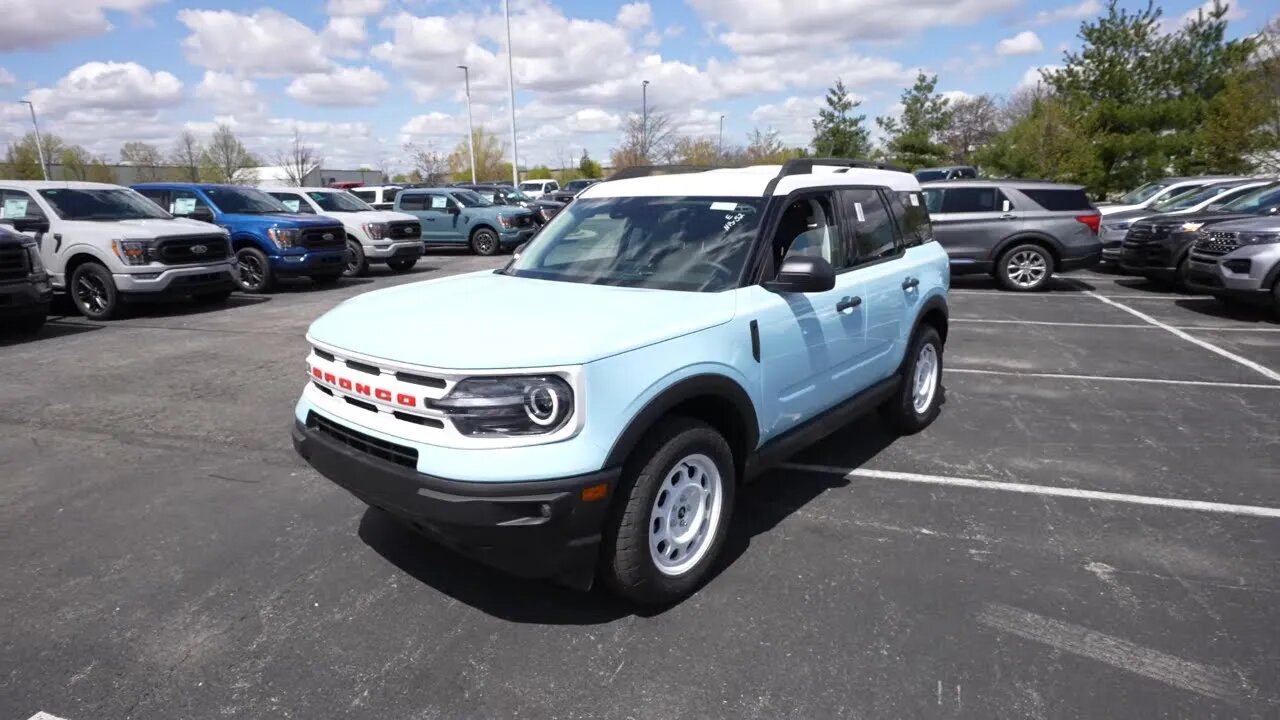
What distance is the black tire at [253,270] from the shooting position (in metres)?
12.9

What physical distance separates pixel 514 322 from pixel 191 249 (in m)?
9.91

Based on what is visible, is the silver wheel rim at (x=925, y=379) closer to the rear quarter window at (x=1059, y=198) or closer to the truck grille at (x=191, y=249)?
the rear quarter window at (x=1059, y=198)

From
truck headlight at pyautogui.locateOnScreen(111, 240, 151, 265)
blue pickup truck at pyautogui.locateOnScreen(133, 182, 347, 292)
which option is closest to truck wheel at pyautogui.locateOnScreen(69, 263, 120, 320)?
truck headlight at pyautogui.locateOnScreen(111, 240, 151, 265)

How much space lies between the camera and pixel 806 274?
3453mm

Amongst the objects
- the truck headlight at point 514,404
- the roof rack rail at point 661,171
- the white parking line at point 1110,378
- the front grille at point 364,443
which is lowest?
the white parking line at point 1110,378

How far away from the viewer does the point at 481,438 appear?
2740 millimetres

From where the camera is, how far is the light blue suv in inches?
107

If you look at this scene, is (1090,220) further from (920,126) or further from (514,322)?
(920,126)

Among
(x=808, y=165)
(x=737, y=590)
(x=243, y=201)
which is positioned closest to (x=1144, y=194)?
(x=808, y=165)

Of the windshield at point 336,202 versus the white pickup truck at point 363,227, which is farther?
the windshield at point 336,202

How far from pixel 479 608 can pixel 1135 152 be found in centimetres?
2842

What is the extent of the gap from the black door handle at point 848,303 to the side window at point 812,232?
7.9 inches

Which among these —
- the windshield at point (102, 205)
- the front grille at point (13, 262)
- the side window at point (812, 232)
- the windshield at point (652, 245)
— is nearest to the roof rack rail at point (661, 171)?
the windshield at point (652, 245)

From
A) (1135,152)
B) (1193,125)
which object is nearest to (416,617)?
(1135,152)
